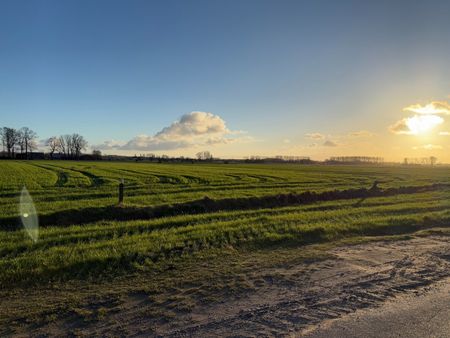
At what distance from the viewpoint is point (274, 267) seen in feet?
23.6

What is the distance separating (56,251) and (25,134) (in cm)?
16808

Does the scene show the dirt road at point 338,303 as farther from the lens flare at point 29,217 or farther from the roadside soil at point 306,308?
the lens flare at point 29,217

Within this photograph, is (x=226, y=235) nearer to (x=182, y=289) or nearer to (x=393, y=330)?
(x=182, y=289)

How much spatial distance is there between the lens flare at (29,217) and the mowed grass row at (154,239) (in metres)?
0.29

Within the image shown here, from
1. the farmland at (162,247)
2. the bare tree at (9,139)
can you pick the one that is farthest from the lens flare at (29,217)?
the bare tree at (9,139)

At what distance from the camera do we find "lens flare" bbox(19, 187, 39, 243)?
11344 mm

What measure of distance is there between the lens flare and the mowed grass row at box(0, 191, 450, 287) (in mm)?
288

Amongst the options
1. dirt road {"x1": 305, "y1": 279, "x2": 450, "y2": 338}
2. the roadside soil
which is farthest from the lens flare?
dirt road {"x1": 305, "y1": 279, "x2": 450, "y2": 338}

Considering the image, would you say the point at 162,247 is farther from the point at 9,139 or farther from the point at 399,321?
the point at 9,139

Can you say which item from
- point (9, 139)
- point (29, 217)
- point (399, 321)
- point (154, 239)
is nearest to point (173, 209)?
point (29, 217)

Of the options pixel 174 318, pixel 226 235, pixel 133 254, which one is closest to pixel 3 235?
pixel 133 254

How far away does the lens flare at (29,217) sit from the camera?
37.2ft

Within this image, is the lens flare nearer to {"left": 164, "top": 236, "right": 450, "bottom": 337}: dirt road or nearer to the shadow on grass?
the shadow on grass

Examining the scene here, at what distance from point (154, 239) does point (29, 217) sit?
7.51 meters
